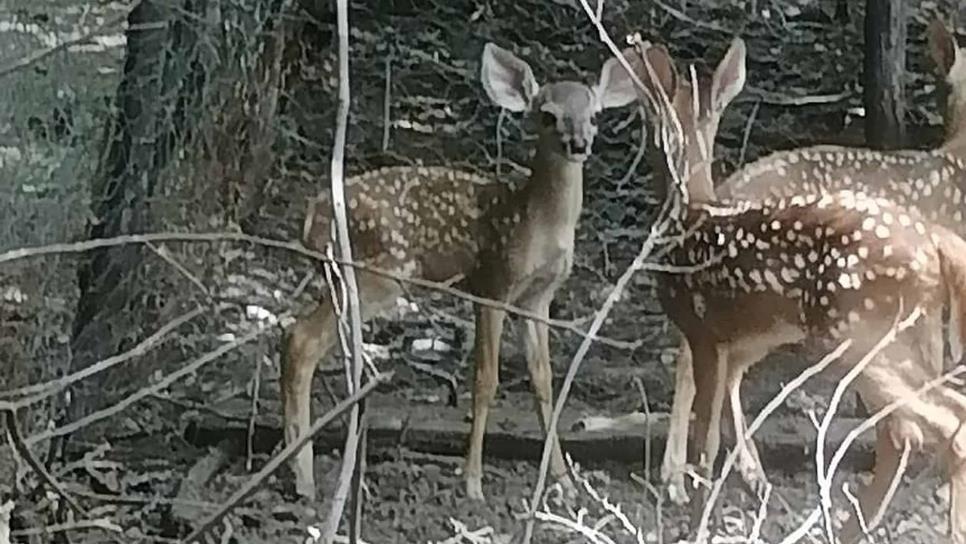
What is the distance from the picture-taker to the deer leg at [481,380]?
108cm

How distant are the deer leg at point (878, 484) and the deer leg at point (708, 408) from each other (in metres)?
0.10

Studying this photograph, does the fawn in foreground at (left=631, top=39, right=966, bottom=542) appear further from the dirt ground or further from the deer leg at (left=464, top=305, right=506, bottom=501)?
the deer leg at (left=464, top=305, right=506, bottom=501)

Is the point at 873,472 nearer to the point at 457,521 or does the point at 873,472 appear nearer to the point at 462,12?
the point at 457,521

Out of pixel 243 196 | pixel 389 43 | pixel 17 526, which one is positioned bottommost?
pixel 17 526

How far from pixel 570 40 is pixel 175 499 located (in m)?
0.44

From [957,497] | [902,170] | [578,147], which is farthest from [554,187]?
[957,497]

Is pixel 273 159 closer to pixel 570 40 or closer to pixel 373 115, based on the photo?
pixel 373 115

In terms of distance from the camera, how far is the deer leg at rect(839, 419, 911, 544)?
3.36 ft

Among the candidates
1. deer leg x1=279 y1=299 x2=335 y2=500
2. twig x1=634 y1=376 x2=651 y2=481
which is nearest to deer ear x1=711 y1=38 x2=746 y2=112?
→ twig x1=634 y1=376 x2=651 y2=481

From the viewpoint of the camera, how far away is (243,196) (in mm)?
1093

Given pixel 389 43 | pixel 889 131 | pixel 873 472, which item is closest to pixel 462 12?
pixel 389 43

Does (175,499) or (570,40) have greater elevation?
(570,40)

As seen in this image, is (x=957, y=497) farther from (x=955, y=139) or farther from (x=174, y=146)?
(x=174, y=146)

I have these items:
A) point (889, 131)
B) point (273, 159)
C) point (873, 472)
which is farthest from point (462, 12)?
point (873, 472)
